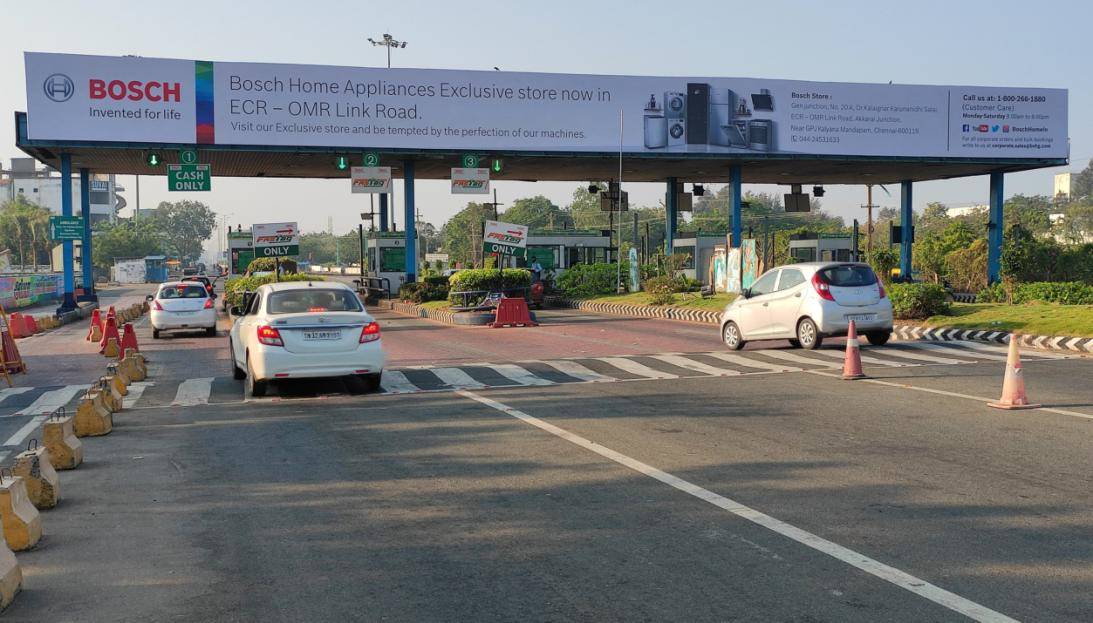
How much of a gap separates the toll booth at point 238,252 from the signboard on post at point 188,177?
11.9 metres

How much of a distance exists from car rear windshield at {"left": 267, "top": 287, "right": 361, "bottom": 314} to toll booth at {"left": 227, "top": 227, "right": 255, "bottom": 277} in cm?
3760

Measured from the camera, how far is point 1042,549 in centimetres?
569

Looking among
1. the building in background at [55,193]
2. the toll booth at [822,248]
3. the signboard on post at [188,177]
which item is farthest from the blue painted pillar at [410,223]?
the building in background at [55,193]

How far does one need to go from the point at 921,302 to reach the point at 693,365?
376 inches

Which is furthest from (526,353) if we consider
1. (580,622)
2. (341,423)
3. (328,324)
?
(580,622)

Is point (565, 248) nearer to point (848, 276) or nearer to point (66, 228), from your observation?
point (66, 228)

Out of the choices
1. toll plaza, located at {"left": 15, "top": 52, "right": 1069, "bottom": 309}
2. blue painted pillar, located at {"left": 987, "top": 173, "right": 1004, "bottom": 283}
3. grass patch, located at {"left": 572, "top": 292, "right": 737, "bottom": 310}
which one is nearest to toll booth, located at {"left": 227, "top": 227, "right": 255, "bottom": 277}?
toll plaza, located at {"left": 15, "top": 52, "right": 1069, "bottom": 309}

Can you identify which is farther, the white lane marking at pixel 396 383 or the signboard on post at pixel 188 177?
the signboard on post at pixel 188 177

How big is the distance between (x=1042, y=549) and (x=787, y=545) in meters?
1.41

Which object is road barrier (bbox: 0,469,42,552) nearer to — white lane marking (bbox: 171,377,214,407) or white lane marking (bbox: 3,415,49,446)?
white lane marking (bbox: 3,415,49,446)

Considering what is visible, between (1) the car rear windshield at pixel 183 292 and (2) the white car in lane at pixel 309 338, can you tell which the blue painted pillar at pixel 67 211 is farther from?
(2) the white car in lane at pixel 309 338

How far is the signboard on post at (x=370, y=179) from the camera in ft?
125

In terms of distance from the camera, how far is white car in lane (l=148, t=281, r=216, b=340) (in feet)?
84.1

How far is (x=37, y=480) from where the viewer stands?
6.98 metres
